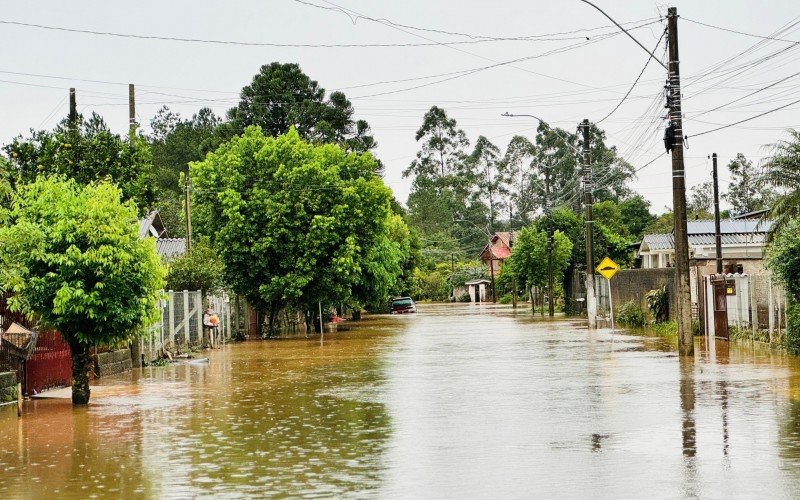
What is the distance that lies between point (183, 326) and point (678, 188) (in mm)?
16465

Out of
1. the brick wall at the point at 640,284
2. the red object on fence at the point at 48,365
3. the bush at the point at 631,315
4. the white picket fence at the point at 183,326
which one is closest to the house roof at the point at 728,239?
the brick wall at the point at 640,284

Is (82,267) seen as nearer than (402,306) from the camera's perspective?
Yes

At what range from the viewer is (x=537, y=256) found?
239 feet

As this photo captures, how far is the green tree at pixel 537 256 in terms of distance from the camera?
6994 centimetres

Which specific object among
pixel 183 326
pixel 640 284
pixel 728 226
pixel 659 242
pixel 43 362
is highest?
pixel 728 226

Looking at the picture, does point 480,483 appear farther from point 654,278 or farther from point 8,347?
point 654,278

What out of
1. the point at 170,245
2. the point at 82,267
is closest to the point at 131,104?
the point at 170,245

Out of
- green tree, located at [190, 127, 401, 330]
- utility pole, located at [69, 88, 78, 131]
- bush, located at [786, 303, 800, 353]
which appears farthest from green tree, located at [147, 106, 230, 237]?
bush, located at [786, 303, 800, 353]

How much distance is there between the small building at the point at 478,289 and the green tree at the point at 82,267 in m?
110

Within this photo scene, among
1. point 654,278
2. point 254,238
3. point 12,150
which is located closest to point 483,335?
point 654,278

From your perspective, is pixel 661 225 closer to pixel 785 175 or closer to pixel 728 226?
pixel 728 226

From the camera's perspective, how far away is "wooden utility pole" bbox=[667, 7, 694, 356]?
1088 inches

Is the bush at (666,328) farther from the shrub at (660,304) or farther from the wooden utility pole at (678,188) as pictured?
the wooden utility pole at (678,188)

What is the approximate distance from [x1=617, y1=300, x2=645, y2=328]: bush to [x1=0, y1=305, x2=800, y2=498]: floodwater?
20.1 meters
